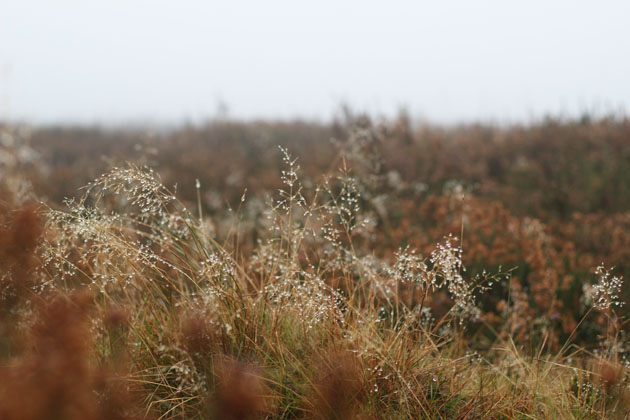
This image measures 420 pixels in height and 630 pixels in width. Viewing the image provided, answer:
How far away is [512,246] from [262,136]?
374 inches

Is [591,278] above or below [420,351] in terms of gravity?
below

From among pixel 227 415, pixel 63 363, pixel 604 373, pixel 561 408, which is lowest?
pixel 561 408

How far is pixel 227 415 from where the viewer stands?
1142 millimetres

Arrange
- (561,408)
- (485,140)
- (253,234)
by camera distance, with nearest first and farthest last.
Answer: (561,408)
(253,234)
(485,140)

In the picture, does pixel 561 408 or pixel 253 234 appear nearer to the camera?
pixel 561 408

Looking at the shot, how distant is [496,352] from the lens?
12.4 feet

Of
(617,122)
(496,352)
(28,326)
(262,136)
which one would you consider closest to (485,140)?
(617,122)

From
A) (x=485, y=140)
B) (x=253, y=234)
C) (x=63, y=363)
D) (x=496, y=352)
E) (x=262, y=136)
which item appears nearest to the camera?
(x=63, y=363)

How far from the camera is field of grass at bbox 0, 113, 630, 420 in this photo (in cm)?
184

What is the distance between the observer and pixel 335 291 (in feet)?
8.77

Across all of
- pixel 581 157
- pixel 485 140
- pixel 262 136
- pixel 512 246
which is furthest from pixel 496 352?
pixel 262 136

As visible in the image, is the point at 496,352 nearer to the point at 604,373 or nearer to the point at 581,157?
the point at 604,373

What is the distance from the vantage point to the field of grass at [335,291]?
72.3 inches

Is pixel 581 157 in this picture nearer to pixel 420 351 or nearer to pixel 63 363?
pixel 420 351
